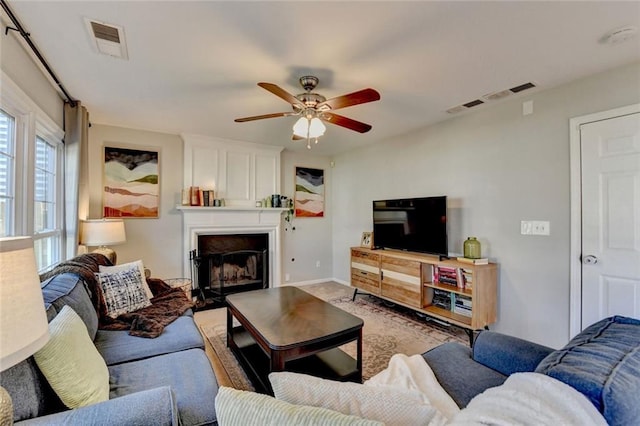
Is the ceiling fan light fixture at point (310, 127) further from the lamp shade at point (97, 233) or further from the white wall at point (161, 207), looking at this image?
the white wall at point (161, 207)

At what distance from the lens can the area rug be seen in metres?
2.40

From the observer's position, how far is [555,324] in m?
2.58

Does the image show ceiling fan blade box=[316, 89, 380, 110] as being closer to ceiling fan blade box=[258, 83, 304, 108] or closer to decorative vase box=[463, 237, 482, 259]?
ceiling fan blade box=[258, 83, 304, 108]

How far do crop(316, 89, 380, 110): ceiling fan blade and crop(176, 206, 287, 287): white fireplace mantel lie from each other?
2590 millimetres

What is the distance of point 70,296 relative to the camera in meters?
1.61

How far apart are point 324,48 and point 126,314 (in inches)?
95.7

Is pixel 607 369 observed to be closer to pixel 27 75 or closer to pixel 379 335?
pixel 379 335

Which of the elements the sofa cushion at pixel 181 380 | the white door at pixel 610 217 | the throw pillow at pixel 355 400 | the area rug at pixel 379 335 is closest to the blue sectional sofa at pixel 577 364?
the throw pillow at pixel 355 400

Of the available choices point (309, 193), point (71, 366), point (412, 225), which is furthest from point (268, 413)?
point (309, 193)

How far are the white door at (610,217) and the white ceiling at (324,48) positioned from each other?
0.57m

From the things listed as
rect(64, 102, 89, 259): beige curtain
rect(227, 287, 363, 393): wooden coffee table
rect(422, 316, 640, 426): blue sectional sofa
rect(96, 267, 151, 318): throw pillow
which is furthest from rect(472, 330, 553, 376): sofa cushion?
rect(64, 102, 89, 259): beige curtain

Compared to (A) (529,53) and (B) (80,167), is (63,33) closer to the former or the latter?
(B) (80,167)

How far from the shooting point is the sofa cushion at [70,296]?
4.77 feet

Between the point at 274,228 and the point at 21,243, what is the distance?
13.3 feet
